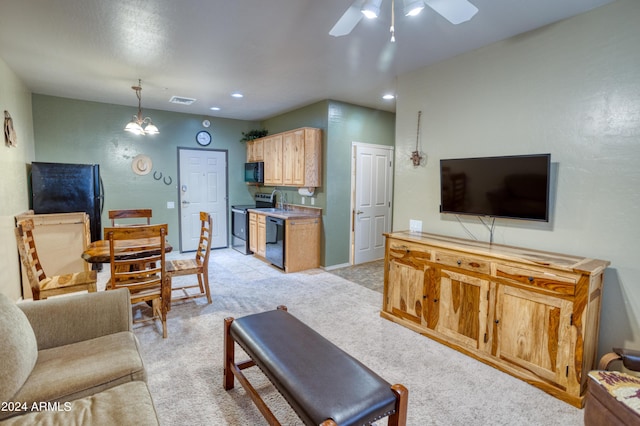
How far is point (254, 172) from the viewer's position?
639cm

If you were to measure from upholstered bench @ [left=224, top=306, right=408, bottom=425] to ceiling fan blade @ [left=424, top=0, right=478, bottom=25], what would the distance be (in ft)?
6.42

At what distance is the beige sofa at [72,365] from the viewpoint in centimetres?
135

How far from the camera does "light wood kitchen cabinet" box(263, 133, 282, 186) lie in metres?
5.75

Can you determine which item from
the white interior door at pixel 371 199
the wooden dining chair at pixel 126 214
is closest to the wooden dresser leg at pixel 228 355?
the wooden dining chair at pixel 126 214

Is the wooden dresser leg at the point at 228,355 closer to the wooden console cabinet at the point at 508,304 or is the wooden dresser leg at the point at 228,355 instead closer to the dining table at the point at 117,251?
the dining table at the point at 117,251

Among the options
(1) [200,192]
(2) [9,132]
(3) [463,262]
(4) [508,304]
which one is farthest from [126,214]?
(4) [508,304]

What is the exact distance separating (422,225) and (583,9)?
2.16 metres

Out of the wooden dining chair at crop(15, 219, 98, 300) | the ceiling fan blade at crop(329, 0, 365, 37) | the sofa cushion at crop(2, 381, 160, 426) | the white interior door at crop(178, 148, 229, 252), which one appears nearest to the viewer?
the sofa cushion at crop(2, 381, 160, 426)

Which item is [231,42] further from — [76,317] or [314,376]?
[314,376]

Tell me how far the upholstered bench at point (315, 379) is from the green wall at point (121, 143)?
4.66 m

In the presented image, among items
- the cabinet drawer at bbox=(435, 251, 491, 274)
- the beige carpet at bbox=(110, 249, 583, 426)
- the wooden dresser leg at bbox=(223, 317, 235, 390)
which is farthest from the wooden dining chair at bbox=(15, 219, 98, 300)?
the cabinet drawer at bbox=(435, 251, 491, 274)

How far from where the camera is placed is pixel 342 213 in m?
5.33

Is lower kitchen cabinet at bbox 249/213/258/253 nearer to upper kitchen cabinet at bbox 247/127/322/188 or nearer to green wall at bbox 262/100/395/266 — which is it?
upper kitchen cabinet at bbox 247/127/322/188

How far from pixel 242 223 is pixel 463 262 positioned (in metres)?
4.47
